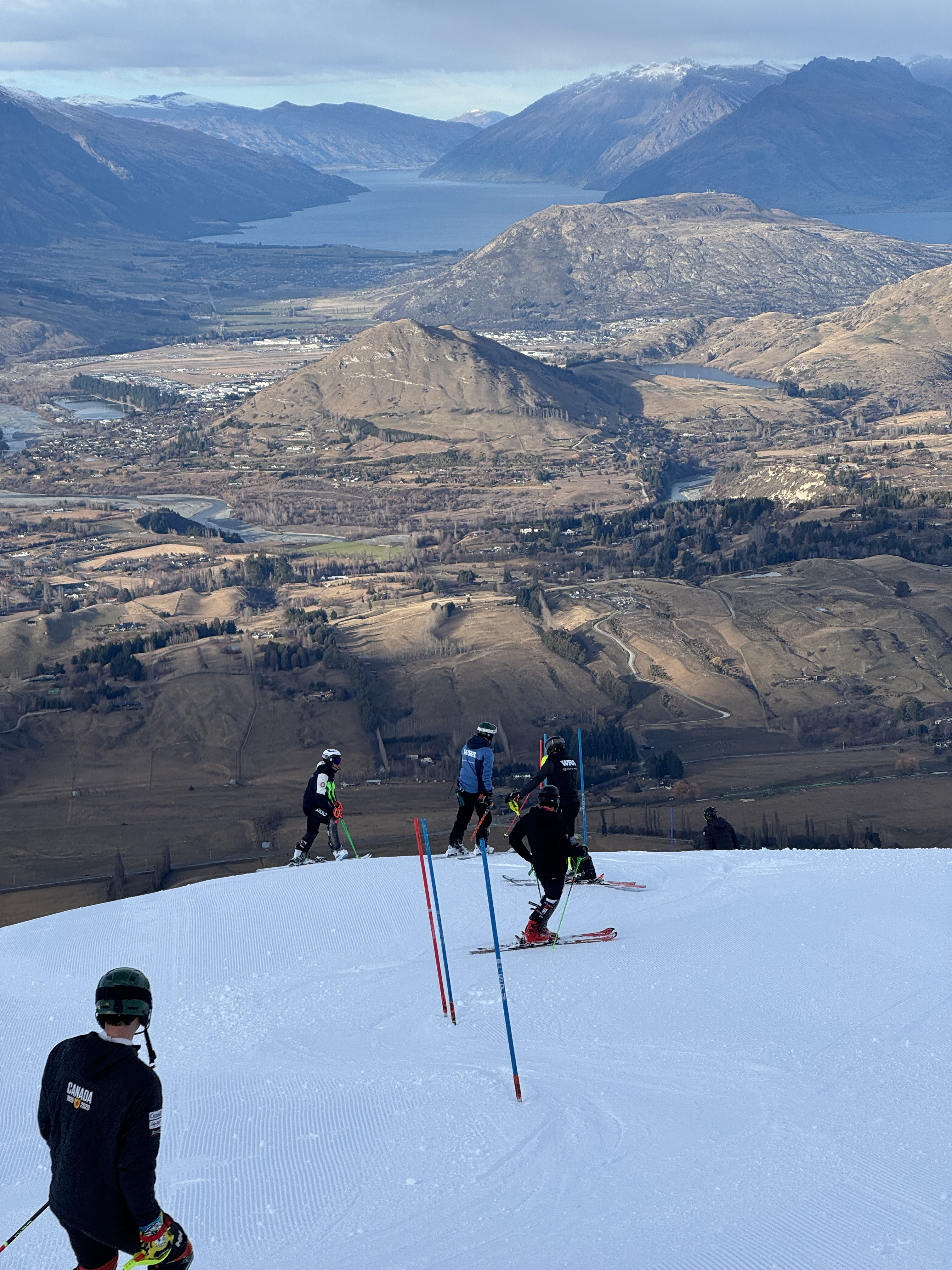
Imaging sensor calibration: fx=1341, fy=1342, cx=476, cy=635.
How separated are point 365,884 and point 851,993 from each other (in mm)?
7246

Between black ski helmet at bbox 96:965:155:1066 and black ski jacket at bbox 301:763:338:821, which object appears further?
black ski jacket at bbox 301:763:338:821

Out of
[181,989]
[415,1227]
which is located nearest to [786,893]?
[181,989]

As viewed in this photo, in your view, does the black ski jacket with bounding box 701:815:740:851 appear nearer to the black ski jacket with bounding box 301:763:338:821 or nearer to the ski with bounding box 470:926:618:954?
the black ski jacket with bounding box 301:763:338:821

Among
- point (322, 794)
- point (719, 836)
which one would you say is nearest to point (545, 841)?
point (322, 794)

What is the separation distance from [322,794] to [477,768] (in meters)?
3.68

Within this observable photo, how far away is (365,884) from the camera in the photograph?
60.2 feet

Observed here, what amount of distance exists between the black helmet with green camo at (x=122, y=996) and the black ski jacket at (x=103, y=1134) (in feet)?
0.56

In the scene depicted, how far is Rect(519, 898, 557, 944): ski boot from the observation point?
48.9 feet

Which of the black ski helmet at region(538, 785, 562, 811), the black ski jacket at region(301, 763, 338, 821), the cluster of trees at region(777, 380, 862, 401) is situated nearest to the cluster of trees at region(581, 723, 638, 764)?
the black ski jacket at region(301, 763, 338, 821)

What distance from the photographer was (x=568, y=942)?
15.1 metres

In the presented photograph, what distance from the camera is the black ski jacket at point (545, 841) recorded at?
14.7 meters

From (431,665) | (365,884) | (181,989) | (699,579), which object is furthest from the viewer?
(699,579)

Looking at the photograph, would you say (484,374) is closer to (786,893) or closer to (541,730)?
(541,730)

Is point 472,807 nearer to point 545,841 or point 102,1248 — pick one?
point 545,841
